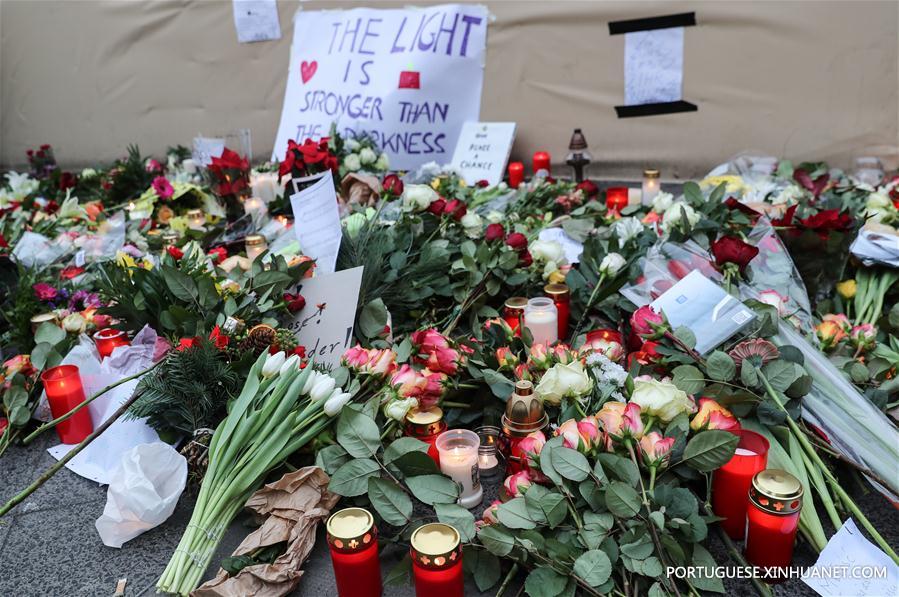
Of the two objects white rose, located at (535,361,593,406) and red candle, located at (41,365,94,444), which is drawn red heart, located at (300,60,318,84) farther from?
white rose, located at (535,361,593,406)

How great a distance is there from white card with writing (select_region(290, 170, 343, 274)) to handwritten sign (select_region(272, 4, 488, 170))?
130 cm

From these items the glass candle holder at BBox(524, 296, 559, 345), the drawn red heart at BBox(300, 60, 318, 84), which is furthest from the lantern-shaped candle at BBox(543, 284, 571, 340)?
the drawn red heart at BBox(300, 60, 318, 84)

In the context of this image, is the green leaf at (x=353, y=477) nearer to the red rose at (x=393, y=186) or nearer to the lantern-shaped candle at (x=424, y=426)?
the lantern-shaped candle at (x=424, y=426)

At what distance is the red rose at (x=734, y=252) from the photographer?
133 centimetres

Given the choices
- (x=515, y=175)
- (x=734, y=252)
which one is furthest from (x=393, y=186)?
(x=734, y=252)

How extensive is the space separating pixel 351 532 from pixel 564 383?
386 mm

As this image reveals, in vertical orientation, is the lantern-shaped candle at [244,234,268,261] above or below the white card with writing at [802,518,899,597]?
above

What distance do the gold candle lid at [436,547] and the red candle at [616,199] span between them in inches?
57.1

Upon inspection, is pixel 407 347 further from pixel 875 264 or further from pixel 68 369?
pixel 875 264

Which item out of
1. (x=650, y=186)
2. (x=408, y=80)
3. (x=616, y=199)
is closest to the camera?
(x=616, y=199)

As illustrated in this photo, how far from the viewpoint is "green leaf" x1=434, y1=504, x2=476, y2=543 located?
0.91 metres

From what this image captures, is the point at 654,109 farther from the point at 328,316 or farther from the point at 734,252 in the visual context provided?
the point at 328,316

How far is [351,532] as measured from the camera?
2.85ft

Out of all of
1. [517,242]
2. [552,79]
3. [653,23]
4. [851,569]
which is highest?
[653,23]
